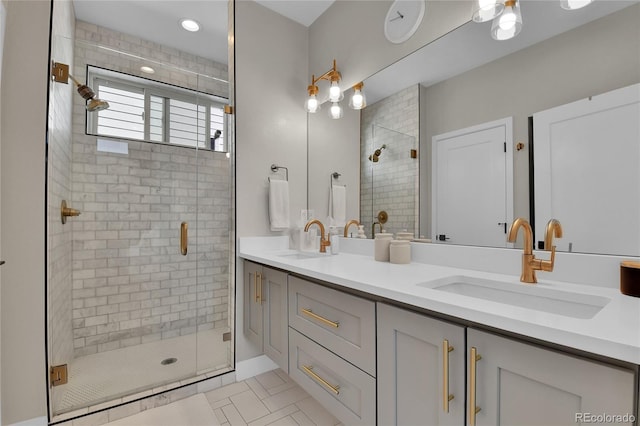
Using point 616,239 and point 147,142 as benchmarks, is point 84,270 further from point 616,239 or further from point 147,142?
point 616,239

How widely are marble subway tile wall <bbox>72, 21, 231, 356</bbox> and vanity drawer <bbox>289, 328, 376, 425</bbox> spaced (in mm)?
864

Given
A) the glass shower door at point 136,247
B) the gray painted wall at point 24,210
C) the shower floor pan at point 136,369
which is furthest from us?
the glass shower door at point 136,247

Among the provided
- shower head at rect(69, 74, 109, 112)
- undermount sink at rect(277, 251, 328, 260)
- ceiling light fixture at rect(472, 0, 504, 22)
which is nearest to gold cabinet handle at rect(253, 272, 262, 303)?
undermount sink at rect(277, 251, 328, 260)

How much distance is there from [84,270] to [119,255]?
21cm

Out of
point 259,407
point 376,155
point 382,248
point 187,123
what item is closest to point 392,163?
point 376,155

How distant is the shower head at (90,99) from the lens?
1.81 m

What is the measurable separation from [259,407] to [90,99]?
2178 millimetres

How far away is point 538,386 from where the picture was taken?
0.64 metres

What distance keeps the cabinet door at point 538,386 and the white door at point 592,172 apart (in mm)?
632

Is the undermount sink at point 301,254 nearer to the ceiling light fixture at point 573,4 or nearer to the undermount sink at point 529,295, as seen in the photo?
the undermount sink at point 529,295

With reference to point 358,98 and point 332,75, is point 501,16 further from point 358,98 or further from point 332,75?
point 332,75

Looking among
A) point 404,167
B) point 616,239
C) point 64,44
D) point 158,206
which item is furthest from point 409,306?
point 64,44

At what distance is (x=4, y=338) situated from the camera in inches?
55.6

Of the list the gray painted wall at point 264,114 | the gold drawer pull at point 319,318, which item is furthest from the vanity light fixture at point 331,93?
the gold drawer pull at point 319,318
